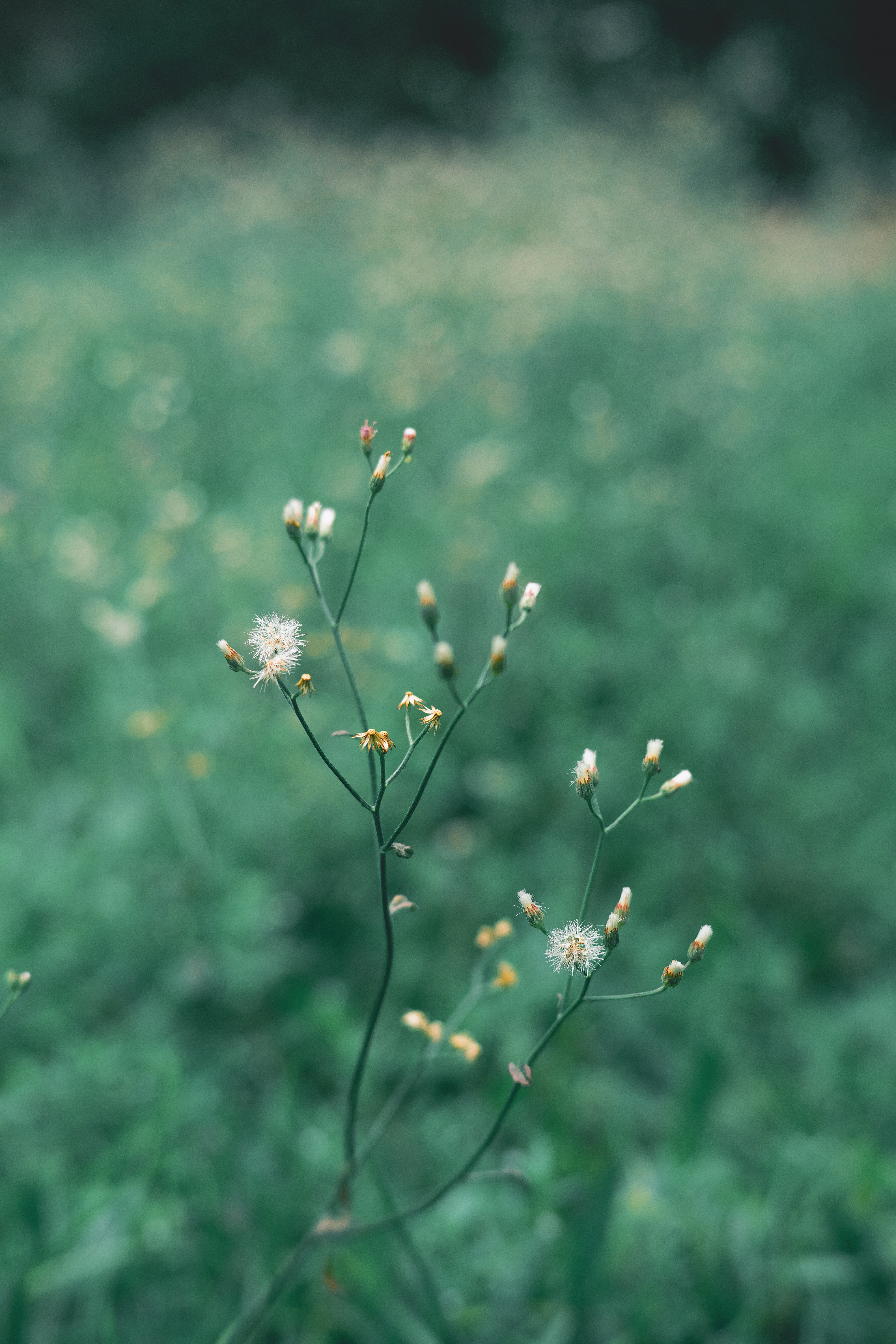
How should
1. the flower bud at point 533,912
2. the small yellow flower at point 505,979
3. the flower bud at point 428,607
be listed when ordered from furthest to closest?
the small yellow flower at point 505,979
the flower bud at point 428,607
the flower bud at point 533,912

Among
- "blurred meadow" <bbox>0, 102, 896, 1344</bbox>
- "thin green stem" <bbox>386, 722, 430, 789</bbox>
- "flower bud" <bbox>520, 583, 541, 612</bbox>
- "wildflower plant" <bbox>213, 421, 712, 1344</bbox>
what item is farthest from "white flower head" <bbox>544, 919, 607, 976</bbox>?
"blurred meadow" <bbox>0, 102, 896, 1344</bbox>

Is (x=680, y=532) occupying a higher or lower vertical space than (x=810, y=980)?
higher

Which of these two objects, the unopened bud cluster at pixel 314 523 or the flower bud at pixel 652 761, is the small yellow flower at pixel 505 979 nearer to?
the flower bud at pixel 652 761

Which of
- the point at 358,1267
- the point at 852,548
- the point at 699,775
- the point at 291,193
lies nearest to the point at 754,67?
the point at 291,193

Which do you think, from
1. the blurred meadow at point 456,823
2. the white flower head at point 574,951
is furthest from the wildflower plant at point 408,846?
the blurred meadow at point 456,823

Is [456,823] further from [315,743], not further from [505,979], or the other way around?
[315,743]

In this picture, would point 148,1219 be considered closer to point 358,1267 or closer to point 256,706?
point 358,1267

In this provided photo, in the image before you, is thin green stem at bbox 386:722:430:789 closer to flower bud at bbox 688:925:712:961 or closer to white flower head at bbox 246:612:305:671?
white flower head at bbox 246:612:305:671

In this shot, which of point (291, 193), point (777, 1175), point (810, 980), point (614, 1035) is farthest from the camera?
point (291, 193)
